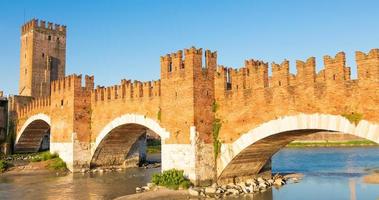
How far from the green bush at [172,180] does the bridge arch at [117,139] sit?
15.9 feet

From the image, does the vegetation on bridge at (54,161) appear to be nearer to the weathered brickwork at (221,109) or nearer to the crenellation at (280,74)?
the weathered brickwork at (221,109)

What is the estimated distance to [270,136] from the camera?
1686cm

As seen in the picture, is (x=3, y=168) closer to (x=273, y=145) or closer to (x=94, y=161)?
(x=94, y=161)

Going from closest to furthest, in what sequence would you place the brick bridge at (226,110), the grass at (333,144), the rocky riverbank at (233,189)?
the brick bridge at (226,110) → the rocky riverbank at (233,189) → the grass at (333,144)

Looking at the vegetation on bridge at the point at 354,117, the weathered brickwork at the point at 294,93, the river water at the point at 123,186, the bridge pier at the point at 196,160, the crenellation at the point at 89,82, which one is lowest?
the river water at the point at 123,186

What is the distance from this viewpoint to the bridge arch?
2553cm

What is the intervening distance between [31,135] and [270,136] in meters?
32.9

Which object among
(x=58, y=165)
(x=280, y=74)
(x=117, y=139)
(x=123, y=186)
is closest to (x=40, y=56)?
(x=58, y=165)

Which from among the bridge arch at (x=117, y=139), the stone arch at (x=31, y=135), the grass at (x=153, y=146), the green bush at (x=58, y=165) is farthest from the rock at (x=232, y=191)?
the grass at (x=153, y=146)

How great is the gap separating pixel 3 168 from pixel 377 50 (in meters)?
26.5

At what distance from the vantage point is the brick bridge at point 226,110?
14.6 metres

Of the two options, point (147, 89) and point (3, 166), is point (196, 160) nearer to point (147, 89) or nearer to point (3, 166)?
point (147, 89)

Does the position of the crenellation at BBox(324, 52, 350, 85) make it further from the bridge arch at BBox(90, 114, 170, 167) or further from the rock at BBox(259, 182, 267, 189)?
the bridge arch at BBox(90, 114, 170, 167)

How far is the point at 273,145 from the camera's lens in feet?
61.5
